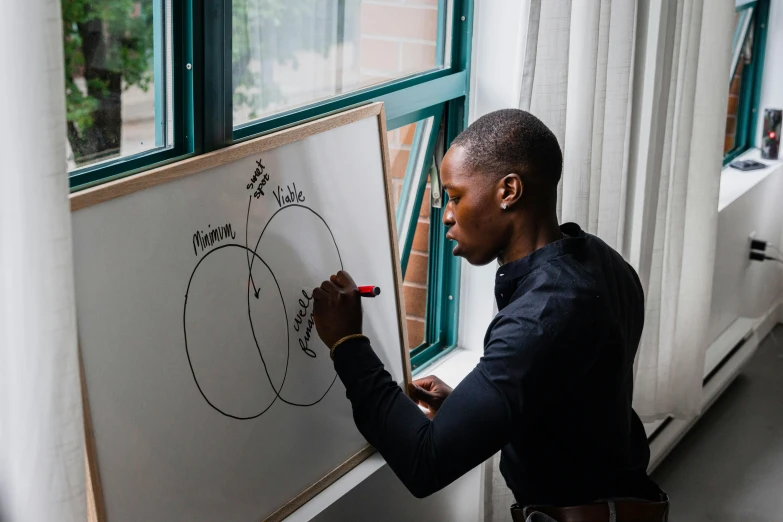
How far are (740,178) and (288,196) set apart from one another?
2.77 m

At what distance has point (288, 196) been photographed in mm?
1514

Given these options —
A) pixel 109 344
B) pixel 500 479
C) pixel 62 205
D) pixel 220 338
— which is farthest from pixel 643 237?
pixel 62 205

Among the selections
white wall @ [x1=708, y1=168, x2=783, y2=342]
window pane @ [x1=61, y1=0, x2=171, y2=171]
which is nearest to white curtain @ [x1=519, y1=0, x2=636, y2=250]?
window pane @ [x1=61, y1=0, x2=171, y2=171]

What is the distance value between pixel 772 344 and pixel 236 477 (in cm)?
340

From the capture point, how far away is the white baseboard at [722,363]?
3.16 m

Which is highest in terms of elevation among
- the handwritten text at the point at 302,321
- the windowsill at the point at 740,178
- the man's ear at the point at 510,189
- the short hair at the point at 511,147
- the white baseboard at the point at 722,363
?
the short hair at the point at 511,147

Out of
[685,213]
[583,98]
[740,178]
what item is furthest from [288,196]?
[740,178]

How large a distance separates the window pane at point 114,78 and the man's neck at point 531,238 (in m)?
0.58

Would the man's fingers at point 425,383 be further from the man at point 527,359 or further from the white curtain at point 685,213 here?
the white curtain at point 685,213

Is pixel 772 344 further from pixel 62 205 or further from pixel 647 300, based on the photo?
pixel 62 205

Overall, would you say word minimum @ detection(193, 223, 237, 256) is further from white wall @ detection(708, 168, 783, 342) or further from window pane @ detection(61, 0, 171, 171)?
white wall @ detection(708, 168, 783, 342)

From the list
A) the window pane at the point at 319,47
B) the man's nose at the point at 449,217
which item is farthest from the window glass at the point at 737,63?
the man's nose at the point at 449,217

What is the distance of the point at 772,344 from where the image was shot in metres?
4.20

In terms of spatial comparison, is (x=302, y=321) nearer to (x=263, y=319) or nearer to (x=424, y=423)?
(x=263, y=319)
